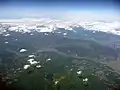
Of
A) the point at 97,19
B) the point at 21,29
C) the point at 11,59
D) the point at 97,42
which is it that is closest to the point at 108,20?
the point at 97,19

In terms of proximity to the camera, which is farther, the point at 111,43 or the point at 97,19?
the point at 97,19

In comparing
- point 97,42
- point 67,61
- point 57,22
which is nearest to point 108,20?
point 57,22

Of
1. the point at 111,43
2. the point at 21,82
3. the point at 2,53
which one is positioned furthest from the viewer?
the point at 111,43

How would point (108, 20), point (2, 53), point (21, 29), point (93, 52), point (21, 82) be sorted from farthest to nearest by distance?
point (108, 20)
point (21, 29)
point (93, 52)
point (2, 53)
point (21, 82)

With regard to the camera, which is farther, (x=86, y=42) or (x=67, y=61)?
(x=86, y=42)

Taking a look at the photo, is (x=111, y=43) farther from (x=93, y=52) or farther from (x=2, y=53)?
(x=2, y=53)

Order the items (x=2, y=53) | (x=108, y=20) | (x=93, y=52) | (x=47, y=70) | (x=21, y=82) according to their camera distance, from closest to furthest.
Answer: (x=21, y=82) → (x=47, y=70) → (x=2, y=53) → (x=93, y=52) → (x=108, y=20)

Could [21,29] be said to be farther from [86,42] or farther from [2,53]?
[2,53]

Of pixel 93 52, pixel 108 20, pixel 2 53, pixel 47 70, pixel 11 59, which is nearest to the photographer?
pixel 47 70
